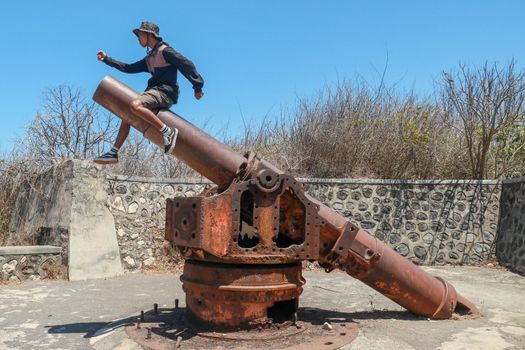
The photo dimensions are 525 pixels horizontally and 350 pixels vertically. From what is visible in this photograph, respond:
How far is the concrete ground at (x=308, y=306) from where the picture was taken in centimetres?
475

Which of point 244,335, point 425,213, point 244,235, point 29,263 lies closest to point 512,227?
point 425,213

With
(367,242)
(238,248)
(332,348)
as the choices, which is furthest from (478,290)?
(238,248)

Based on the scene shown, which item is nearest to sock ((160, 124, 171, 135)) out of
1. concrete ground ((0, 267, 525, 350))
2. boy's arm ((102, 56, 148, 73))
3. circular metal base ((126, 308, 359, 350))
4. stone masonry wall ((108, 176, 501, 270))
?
boy's arm ((102, 56, 148, 73))

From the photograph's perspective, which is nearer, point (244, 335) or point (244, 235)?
point (244, 335)

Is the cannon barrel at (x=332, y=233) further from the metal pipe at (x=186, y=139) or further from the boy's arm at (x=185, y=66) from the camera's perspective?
the boy's arm at (x=185, y=66)

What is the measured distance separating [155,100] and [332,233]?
2047mm

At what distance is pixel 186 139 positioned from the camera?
15.4 feet

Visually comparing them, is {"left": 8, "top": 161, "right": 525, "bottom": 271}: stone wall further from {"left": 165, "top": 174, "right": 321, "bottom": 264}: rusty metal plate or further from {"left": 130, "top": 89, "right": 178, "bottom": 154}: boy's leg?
{"left": 165, "top": 174, "right": 321, "bottom": 264}: rusty metal plate

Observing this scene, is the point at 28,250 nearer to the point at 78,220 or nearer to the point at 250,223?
the point at 78,220

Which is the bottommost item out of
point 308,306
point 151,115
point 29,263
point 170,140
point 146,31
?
point 308,306

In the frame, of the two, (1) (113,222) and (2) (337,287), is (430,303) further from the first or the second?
(1) (113,222)

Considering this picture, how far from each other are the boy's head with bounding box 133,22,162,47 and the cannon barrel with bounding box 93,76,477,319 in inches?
20.1

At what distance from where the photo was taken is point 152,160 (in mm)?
13539

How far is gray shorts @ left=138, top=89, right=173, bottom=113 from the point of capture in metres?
4.68
